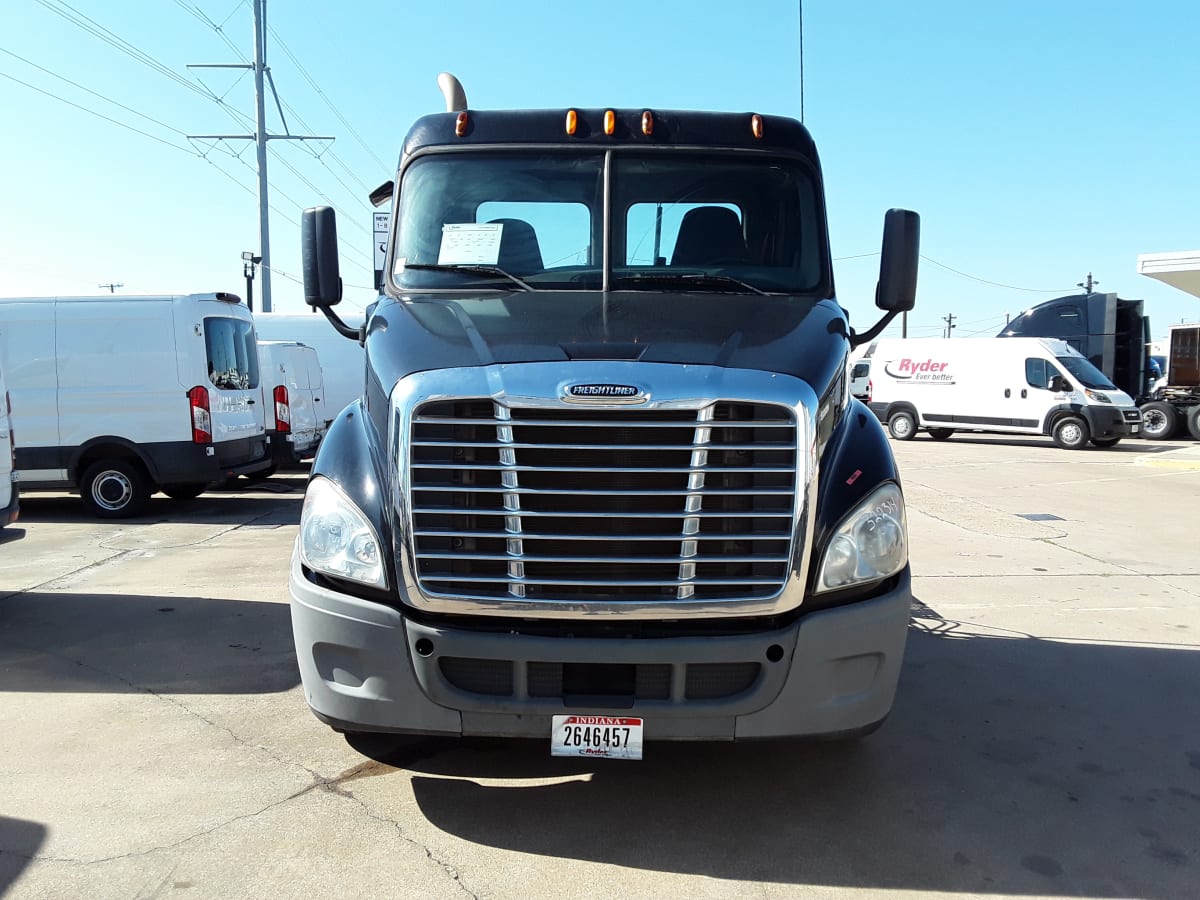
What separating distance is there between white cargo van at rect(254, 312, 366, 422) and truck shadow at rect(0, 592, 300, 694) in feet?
36.6

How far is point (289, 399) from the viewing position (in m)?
14.1

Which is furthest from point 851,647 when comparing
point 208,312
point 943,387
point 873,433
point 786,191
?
point 943,387

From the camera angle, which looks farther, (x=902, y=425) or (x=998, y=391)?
(x=902, y=425)

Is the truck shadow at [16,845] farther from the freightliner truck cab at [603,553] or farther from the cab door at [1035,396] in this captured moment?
the cab door at [1035,396]

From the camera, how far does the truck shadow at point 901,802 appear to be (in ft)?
10.7

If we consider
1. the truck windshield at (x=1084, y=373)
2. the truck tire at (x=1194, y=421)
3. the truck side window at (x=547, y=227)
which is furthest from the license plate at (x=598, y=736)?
the truck tire at (x=1194, y=421)

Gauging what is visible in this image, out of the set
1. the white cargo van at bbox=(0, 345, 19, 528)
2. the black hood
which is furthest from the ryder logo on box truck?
the white cargo van at bbox=(0, 345, 19, 528)

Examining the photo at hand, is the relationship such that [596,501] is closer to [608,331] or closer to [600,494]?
[600,494]

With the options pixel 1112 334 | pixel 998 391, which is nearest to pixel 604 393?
pixel 998 391

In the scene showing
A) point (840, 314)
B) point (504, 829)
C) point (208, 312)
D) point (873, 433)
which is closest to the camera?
point (504, 829)

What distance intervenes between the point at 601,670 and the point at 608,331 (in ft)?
3.93

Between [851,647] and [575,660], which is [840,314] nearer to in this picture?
[851,647]

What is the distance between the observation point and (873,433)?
369 centimetres

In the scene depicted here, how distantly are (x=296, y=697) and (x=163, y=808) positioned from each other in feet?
4.11
